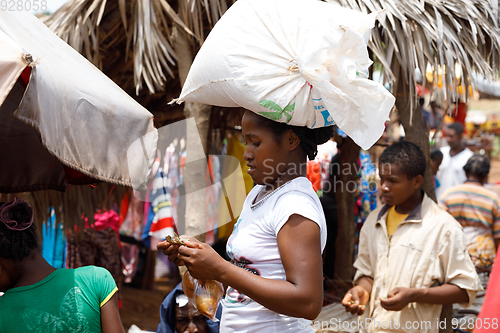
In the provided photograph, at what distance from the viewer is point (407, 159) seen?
2736 millimetres

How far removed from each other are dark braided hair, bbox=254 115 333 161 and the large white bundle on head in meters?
0.03

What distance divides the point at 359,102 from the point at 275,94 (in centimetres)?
29

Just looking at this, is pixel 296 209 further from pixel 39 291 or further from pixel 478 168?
pixel 478 168

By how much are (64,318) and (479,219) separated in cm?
384

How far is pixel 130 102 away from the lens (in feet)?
5.69

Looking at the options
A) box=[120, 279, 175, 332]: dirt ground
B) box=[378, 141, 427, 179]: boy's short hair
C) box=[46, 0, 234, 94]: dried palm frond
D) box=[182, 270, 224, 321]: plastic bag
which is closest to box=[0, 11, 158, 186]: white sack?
box=[182, 270, 224, 321]: plastic bag

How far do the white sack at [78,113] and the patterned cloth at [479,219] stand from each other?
11.7 feet

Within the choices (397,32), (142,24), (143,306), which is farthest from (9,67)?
(143,306)

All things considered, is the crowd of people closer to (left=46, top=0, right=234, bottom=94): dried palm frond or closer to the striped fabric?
(left=46, top=0, right=234, bottom=94): dried palm frond

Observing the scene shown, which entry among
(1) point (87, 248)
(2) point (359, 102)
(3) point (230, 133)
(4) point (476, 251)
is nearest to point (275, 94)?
(2) point (359, 102)

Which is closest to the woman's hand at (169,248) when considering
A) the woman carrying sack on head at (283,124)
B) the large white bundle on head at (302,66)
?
the woman carrying sack on head at (283,124)

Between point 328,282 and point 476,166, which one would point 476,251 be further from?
point 328,282

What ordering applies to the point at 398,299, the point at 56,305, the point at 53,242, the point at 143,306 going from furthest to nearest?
the point at 143,306 < the point at 53,242 < the point at 398,299 < the point at 56,305

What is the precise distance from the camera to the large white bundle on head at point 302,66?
1479mm
